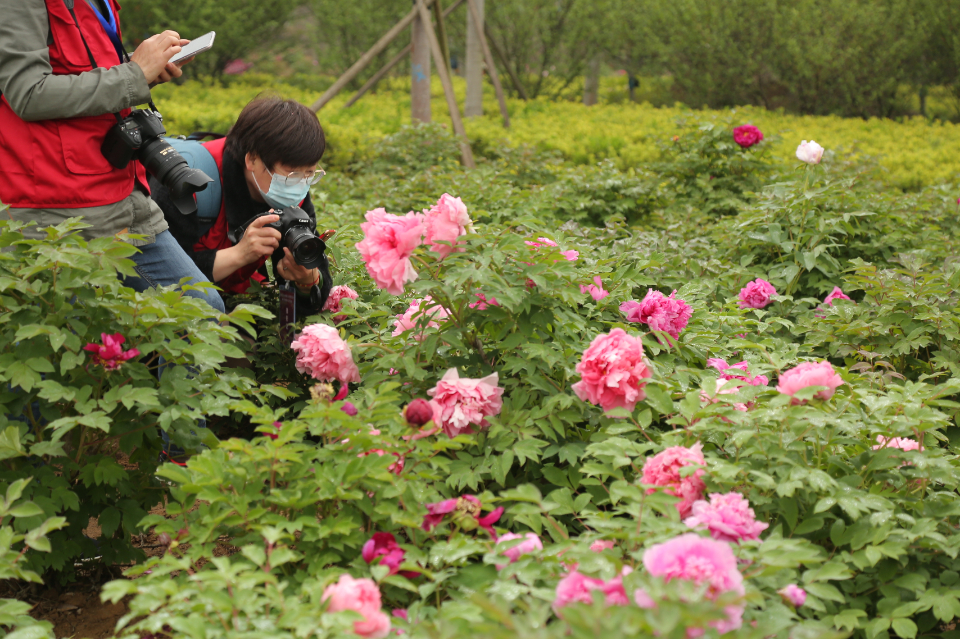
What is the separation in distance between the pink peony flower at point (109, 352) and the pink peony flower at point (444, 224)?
27.4 inches

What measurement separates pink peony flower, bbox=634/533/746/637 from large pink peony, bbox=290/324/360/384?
38.6 inches

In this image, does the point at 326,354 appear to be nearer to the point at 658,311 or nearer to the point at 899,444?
the point at 658,311

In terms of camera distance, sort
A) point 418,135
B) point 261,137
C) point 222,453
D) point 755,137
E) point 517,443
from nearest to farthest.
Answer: point 222,453, point 517,443, point 261,137, point 755,137, point 418,135

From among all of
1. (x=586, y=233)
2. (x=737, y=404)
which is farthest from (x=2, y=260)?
(x=586, y=233)

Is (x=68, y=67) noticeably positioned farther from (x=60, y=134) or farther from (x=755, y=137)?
(x=755, y=137)

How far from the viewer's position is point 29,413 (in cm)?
175

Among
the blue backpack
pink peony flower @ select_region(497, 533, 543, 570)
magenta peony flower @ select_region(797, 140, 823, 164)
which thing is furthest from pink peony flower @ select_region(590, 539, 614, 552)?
magenta peony flower @ select_region(797, 140, 823, 164)

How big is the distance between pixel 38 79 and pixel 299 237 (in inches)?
30.7

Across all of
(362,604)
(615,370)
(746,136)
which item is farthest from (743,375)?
(746,136)

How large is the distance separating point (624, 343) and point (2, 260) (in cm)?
138

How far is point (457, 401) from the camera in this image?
1.66 m

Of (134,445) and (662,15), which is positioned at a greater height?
(134,445)

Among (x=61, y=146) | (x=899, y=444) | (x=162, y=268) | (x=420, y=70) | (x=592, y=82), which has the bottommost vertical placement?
(x=592, y=82)

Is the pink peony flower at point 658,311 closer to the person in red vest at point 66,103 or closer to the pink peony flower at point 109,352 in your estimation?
the pink peony flower at point 109,352
